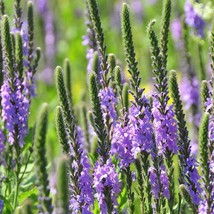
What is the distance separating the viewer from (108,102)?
14.3ft

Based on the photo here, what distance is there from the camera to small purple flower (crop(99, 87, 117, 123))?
430 centimetres

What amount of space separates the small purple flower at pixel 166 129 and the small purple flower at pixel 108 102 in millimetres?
437

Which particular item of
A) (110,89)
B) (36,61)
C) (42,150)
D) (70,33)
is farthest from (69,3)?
(42,150)

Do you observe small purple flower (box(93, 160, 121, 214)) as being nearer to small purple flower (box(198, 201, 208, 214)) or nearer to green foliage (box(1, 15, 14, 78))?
small purple flower (box(198, 201, 208, 214))

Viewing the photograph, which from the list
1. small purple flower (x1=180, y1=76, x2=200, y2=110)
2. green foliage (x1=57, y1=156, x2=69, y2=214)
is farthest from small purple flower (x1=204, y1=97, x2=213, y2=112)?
small purple flower (x1=180, y1=76, x2=200, y2=110)

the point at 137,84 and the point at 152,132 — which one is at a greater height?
the point at 137,84

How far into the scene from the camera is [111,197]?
3.96 metres

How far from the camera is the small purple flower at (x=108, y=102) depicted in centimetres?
430

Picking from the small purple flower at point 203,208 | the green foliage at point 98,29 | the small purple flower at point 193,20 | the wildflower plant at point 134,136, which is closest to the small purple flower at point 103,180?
the wildflower plant at point 134,136

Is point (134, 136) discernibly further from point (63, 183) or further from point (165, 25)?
point (63, 183)

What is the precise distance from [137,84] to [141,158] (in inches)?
16.9

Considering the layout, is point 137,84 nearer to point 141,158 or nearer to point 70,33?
point 141,158

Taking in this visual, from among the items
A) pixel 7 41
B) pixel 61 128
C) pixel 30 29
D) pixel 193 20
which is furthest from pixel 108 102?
pixel 193 20

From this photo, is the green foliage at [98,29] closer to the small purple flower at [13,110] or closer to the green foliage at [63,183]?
the small purple flower at [13,110]
